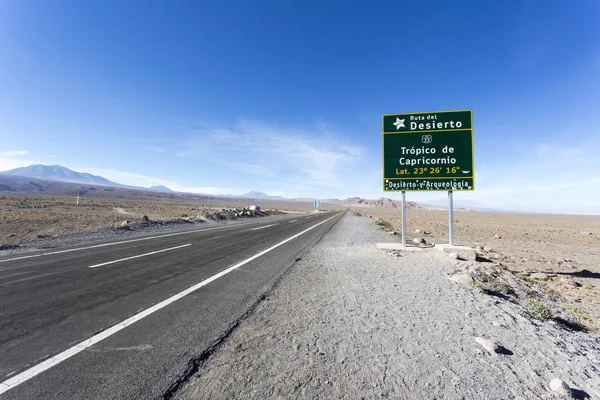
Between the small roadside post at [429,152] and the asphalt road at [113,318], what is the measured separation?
5.98 meters

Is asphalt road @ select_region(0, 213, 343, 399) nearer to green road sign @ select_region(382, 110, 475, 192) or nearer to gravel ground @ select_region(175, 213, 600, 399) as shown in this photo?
gravel ground @ select_region(175, 213, 600, 399)

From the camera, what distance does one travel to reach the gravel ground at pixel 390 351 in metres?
2.57

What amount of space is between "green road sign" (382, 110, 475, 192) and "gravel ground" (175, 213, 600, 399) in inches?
228

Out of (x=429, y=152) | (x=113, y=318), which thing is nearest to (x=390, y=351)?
(x=113, y=318)

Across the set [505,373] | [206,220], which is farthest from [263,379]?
[206,220]

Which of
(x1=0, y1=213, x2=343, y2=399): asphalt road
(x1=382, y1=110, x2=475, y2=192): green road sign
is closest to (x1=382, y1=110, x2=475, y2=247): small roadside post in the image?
(x1=382, y1=110, x2=475, y2=192): green road sign

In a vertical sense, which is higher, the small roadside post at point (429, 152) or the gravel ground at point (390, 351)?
the small roadside post at point (429, 152)

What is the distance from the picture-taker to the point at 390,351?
10.5ft

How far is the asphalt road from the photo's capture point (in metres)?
2.62

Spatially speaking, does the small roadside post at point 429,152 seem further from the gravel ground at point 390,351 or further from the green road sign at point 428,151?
the gravel ground at point 390,351

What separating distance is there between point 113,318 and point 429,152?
10.7 m

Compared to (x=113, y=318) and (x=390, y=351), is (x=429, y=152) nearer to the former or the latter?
(x=390, y=351)

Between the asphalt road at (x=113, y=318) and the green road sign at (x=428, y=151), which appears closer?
the asphalt road at (x=113, y=318)

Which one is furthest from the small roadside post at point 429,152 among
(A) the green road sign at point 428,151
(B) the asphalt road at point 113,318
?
(B) the asphalt road at point 113,318
